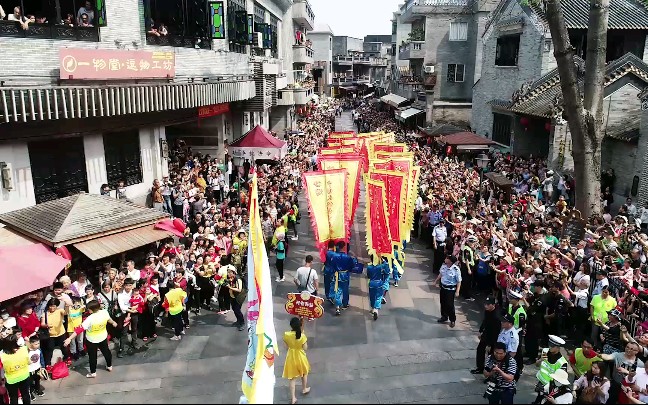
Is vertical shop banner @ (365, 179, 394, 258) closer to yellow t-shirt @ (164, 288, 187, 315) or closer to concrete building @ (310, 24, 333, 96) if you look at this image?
yellow t-shirt @ (164, 288, 187, 315)

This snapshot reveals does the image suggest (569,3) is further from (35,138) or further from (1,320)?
(1,320)

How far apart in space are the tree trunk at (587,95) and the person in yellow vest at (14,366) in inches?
499

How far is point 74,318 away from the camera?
28.0 feet

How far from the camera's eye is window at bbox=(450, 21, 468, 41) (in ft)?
123

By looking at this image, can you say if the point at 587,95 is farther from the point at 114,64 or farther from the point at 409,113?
the point at 409,113

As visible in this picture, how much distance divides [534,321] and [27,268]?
29.1 ft

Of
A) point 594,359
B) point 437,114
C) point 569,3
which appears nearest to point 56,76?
point 594,359

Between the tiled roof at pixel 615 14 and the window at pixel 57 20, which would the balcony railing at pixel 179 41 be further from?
the tiled roof at pixel 615 14

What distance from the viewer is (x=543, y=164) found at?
20172 mm

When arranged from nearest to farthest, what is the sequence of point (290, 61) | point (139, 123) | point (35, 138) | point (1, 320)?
1. point (1, 320)
2. point (35, 138)
3. point (139, 123)
4. point (290, 61)

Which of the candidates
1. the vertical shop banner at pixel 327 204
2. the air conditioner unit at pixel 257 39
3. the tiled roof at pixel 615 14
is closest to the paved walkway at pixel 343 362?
the vertical shop banner at pixel 327 204

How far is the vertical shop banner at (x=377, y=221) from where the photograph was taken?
11.0m

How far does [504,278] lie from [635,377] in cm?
386

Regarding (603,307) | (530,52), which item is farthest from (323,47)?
(603,307)
